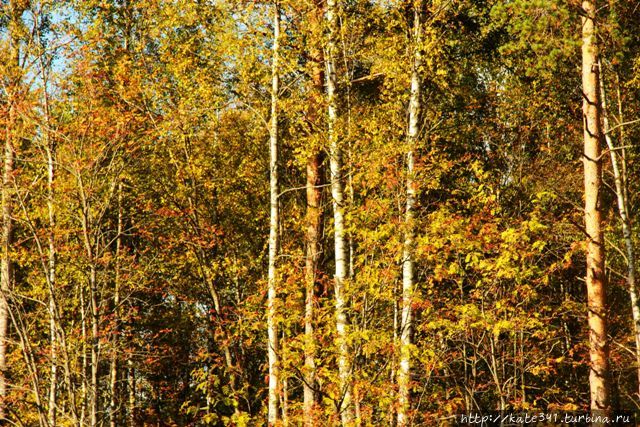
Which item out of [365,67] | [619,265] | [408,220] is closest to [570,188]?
[619,265]

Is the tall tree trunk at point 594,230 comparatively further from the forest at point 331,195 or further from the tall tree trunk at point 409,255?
the tall tree trunk at point 409,255

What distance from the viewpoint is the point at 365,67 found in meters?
15.6

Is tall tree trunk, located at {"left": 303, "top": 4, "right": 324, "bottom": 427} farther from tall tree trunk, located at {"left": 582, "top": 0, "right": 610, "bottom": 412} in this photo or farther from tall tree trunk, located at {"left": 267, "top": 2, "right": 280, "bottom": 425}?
tall tree trunk, located at {"left": 582, "top": 0, "right": 610, "bottom": 412}

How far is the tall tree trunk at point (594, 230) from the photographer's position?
813 cm

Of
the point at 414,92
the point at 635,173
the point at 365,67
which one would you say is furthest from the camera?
the point at 635,173

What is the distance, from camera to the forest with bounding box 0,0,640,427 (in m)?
8.99

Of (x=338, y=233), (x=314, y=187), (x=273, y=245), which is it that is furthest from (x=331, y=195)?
(x=338, y=233)

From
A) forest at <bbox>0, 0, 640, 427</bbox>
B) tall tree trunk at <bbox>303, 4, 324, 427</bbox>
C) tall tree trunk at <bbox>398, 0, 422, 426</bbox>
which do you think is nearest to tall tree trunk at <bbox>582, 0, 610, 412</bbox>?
forest at <bbox>0, 0, 640, 427</bbox>

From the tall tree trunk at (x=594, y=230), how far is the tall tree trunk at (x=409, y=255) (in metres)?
2.21

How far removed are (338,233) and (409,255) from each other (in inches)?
42.6

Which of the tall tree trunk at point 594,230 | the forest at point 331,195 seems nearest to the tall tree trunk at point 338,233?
the forest at point 331,195

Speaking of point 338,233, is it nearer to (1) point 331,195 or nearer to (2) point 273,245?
(2) point 273,245

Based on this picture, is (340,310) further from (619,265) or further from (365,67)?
(619,265)

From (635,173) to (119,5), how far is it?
15.7 meters
